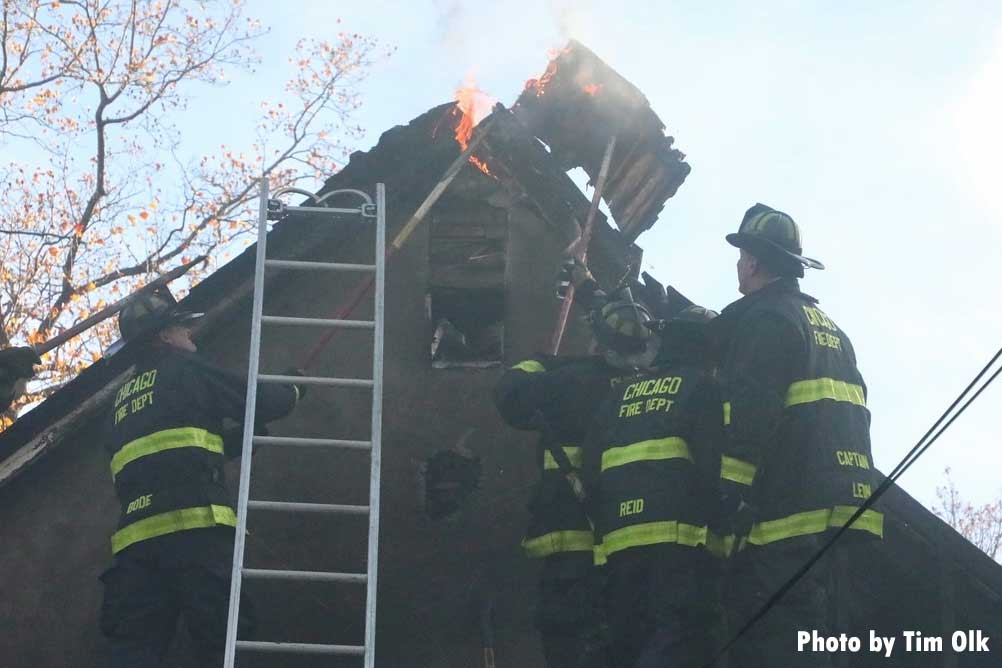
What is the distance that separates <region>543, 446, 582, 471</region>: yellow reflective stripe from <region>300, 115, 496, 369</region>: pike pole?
145 cm

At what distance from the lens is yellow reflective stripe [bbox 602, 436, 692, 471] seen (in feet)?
20.7

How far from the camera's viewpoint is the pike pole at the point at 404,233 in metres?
7.68

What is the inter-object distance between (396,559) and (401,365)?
1181mm

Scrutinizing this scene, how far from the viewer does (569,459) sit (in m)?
6.93

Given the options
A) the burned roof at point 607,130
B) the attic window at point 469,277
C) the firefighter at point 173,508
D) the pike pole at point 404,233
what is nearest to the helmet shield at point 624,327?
the attic window at point 469,277

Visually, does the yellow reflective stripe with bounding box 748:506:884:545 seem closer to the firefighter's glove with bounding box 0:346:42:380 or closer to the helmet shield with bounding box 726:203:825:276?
the helmet shield with bounding box 726:203:825:276

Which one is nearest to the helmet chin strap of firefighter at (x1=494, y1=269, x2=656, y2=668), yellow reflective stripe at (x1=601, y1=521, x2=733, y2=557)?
firefighter at (x1=494, y1=269, x2=656, y2=668)

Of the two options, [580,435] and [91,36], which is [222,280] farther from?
[91,36]

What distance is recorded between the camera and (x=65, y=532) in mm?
7621

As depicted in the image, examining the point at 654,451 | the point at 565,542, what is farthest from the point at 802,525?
the point at 565,542

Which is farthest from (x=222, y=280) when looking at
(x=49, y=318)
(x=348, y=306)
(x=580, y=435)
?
(x=49, y=318)

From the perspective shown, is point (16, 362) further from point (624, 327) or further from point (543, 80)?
point (543, 80)

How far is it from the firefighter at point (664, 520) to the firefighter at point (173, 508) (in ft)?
5.48

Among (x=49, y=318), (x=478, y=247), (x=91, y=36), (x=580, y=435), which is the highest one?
(x=91, y=36)
